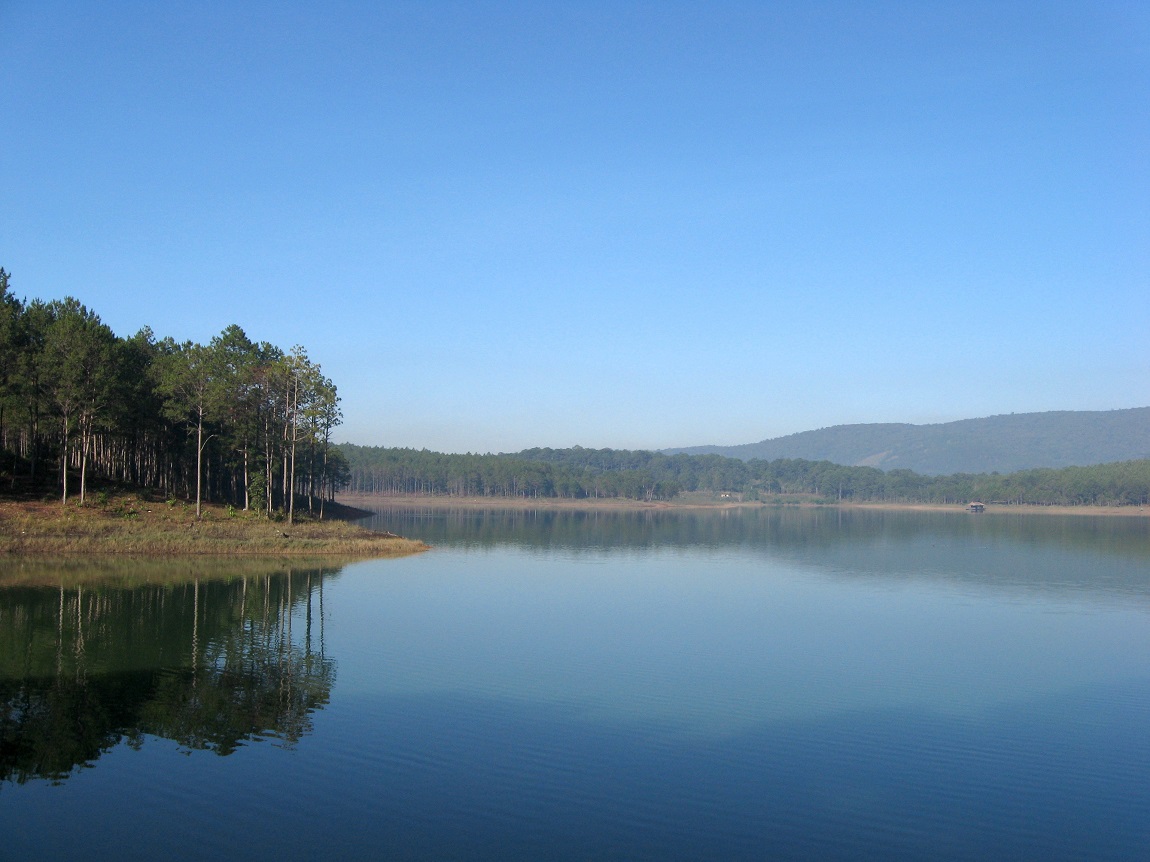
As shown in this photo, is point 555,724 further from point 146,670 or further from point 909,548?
point 909,548

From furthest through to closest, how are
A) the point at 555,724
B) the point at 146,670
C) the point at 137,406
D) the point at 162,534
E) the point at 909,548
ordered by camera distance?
the point at 909,548 < the point at 137,406 < the point at 162,534 < the point at 146,670 < the point at 555,724

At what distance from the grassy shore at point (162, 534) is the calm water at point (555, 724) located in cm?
744

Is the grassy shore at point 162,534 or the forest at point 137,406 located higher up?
the forest at point 137,406

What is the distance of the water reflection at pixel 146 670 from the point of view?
17094 millimetres

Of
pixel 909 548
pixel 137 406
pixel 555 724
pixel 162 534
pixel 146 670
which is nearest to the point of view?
pixel 555 724

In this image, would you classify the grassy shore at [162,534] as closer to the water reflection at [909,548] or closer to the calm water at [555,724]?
the calm water at [555,724]

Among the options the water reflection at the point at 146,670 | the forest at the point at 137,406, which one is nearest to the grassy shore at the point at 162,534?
the forest at the point at 137,406

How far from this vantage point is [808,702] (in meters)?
21.5

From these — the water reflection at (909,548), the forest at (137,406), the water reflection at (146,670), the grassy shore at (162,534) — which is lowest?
the water reflection at (909,548)

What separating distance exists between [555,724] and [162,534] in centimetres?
3725

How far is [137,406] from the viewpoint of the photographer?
56594mm

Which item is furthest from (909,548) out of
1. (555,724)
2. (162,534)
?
(555,724)

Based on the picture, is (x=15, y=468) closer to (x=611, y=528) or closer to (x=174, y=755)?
(x=174, y=755)

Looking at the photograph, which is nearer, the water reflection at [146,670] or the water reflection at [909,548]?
the water reflection at [146,670]
